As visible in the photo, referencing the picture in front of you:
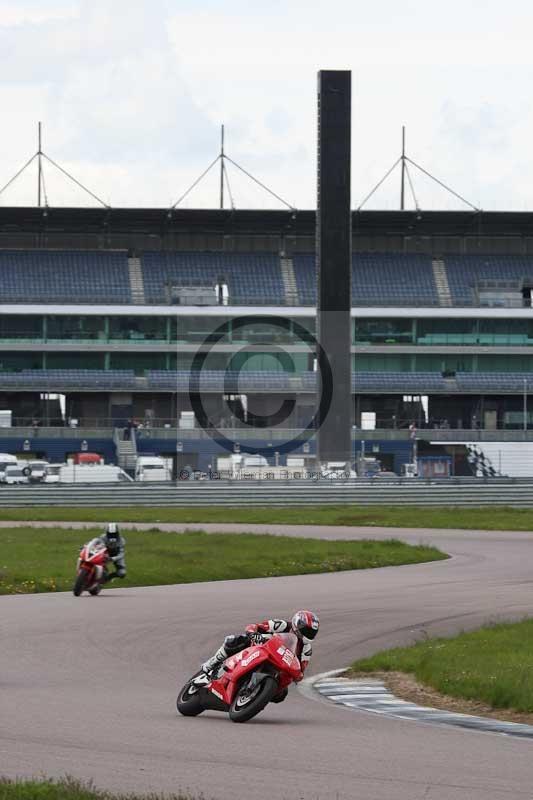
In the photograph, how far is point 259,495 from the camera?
56750 mm

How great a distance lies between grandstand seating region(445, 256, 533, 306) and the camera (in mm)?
90938

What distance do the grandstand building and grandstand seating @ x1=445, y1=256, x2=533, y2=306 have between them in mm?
130

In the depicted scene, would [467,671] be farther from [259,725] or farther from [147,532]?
[147,532]

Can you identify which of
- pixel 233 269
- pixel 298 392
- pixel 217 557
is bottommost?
pixel 217 557

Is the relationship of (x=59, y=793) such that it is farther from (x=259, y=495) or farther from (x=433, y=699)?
(x=259, y=495)

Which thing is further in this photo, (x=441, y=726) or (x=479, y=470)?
(x=479, y=470)

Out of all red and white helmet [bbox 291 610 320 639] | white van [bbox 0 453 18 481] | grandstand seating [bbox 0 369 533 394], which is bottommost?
red and white helmet [bbox 291 610 320 639]

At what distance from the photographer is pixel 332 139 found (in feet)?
237

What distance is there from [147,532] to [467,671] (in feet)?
82.9

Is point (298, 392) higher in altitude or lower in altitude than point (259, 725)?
higher

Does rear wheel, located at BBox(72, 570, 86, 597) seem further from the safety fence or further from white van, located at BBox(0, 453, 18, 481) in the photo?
white van, located at BBox(0, 453, 18, 481)

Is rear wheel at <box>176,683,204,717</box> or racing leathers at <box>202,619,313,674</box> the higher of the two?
racing leathers at <box>202,619,313,674</box>

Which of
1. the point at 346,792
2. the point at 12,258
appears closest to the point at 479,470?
the point at 12,258

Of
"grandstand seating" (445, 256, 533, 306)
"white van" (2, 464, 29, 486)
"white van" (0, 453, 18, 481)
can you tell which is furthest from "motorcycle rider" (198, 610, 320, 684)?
"grandstand seating" (445, 256, 533, 306)
